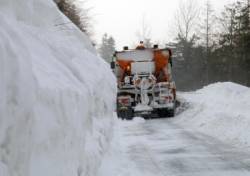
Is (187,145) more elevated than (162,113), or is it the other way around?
(187,145)

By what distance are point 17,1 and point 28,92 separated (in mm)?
4006

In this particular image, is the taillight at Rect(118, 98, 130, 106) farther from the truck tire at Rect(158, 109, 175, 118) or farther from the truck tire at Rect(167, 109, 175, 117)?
the truck tire at Rect(167, 109, 175, 117)

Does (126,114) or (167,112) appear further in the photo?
(167,112)

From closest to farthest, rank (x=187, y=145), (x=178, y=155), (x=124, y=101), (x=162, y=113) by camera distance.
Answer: (x=178, y=155), (x=187, y=145), (x=124, y=101), (x=162, y=113)

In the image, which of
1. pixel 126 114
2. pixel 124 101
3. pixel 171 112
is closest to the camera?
pixel 126 114

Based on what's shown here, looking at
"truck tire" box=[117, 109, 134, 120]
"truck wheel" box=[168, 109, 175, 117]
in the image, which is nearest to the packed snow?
"truck tire" box=[117, 109, 134, 120]

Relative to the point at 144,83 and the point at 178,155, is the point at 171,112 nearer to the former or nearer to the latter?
the point at 144,83

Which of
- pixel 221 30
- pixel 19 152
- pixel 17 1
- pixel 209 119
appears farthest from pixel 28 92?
pixel 221 30

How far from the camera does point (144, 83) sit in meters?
21.8

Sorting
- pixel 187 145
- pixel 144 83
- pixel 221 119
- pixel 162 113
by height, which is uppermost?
pixel 144 83

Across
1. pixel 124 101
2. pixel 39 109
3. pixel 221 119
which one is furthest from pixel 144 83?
pixel 39 109

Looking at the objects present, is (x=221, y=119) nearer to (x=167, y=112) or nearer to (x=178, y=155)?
(x=178, y=155)

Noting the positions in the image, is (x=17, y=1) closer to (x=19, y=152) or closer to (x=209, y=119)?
(x=19, y=152)

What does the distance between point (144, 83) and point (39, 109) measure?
17.3 metres
